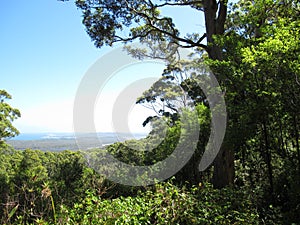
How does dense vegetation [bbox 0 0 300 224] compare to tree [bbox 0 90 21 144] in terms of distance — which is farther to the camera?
tree [bbox 0 90 21 144]

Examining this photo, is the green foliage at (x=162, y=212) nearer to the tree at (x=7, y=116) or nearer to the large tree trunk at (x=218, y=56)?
the large tree trunk at (x=218, y=56)

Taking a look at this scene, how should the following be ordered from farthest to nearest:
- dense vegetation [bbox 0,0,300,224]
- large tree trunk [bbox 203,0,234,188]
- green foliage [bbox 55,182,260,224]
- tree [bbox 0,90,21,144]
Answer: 1. tree [bbox 0,90,21,144]
2. large tree trunk [bbox 203,0,234,188]
3. dense vegetation [bbox 0,0,300,224]
4. green foliage [bbox 55,182,260,224]

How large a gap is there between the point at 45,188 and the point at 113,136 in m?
5.81

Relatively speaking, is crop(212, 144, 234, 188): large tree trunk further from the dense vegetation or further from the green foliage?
the green foliage

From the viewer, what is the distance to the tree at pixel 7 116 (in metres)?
11.8

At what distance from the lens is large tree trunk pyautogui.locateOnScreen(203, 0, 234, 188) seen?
5.57 m

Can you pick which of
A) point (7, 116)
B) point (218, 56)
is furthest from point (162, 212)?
point (7, 116)

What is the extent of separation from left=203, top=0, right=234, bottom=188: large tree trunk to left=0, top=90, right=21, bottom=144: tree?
982 cm

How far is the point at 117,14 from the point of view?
7305 mm

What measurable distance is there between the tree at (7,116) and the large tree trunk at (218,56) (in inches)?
386

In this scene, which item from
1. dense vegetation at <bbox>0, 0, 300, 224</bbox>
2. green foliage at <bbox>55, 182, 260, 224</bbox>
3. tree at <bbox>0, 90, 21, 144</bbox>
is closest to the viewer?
green foliage at <bbox>55, 182, 260, 224</bbox>

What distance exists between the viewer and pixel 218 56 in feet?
18.5

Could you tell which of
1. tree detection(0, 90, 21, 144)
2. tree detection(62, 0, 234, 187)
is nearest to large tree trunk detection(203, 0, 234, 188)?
tree detection(62, 0, 234, 187)

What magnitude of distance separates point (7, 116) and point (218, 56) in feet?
34.0
